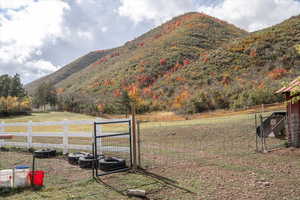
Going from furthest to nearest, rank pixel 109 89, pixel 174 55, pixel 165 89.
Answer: pixel 174 55 → pixel 109 89 → pixel 165 89

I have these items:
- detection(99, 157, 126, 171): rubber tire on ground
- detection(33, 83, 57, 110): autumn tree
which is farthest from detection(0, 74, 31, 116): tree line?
detection(99, 157, 126, 171): rubber tire on ground

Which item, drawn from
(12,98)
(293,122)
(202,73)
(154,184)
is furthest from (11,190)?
(12,98)

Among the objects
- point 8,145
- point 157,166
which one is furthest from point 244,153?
point 8,145

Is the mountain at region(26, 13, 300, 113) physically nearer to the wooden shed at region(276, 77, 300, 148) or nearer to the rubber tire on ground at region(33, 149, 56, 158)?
the wooden shed at region(276, 77, 300, 148)

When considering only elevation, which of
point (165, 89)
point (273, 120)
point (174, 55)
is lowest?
point (273, 120)

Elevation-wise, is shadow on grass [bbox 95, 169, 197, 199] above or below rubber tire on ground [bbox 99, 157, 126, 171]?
below

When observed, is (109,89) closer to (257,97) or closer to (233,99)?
(233,99)

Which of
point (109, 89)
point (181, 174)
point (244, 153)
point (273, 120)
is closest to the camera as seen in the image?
point (181, 174)

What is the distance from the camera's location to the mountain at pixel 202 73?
43281mm

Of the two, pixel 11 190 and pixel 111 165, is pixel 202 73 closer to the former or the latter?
pixel 111 165

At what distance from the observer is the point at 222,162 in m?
9.08

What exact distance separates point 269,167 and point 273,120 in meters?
7.43

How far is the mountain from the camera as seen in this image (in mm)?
43281

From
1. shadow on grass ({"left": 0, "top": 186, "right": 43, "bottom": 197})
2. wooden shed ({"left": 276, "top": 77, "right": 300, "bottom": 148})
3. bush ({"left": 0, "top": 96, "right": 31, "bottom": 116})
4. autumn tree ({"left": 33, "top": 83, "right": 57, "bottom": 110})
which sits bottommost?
shadow on grass ({"left": 0, "top": 186, "right": 43, "bottom": 197})
